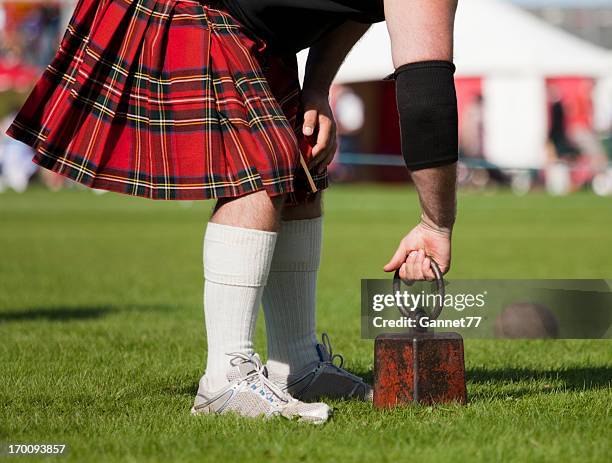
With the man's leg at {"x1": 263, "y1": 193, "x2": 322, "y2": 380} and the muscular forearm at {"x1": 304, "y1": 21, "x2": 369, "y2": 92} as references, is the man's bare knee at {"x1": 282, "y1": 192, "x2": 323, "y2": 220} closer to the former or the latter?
the man's leg at {"x1": 263, "y1": 193, "x2": 322, "y2": 380}

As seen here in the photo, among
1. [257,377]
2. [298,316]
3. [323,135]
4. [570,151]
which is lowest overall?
[257,377]

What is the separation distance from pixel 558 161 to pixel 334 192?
4.40 m

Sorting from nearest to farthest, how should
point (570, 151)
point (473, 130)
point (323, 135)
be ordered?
1. point (323, 135)
2. point (570, 151)
3. point (473, 130)

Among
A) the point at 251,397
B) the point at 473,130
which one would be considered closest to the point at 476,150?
the point at 473,130

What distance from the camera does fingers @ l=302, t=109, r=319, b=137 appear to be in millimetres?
2971

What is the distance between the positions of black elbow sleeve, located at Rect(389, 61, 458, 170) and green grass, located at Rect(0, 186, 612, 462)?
578 millimetres

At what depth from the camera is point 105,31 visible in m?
2.90

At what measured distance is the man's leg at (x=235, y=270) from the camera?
9.28 ft

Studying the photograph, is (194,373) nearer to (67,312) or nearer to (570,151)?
(67,312)

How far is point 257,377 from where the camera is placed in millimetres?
2861

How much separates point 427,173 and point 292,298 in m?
0.68

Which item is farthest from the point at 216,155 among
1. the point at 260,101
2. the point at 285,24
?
the point at 285,24

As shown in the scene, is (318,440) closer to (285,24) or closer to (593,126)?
Answer: (285,24)

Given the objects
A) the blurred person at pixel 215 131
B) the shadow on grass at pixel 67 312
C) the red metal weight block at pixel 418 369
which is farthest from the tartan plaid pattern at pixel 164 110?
the shadow on grass at pixel 67 312
